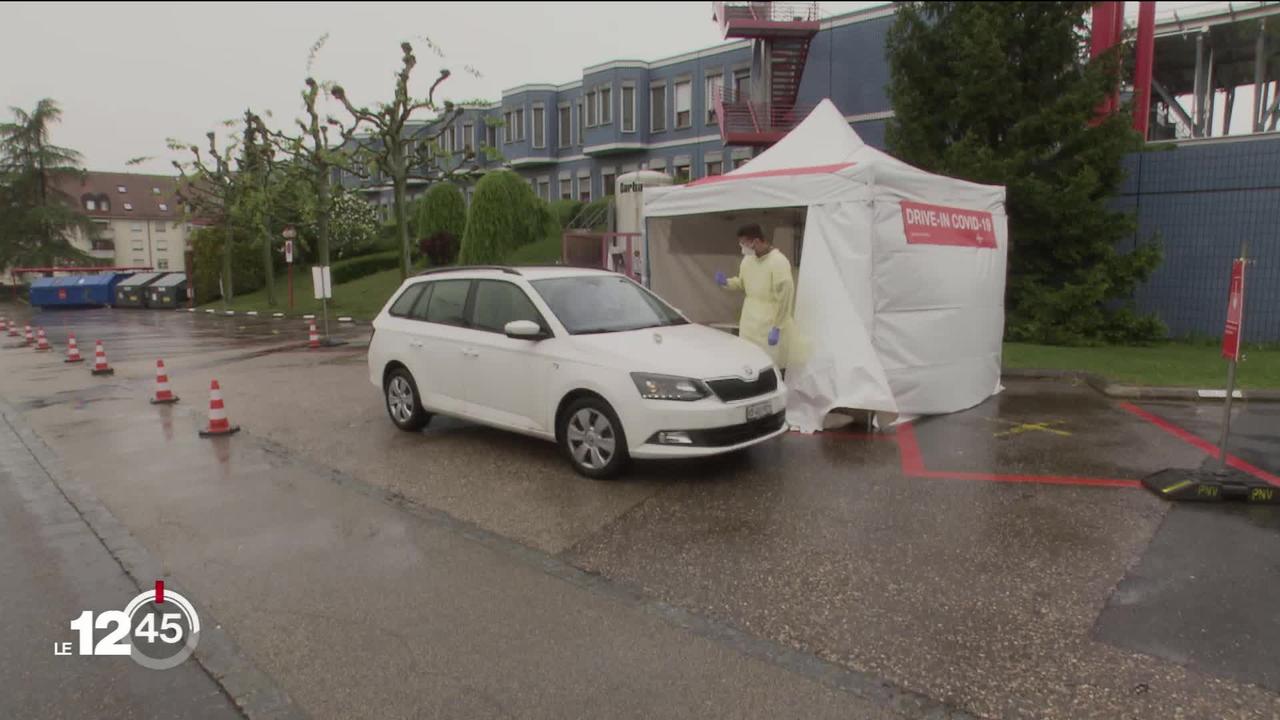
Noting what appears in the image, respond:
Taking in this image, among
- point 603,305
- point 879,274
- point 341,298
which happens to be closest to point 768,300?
point 879,274

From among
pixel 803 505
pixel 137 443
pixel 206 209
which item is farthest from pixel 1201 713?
pixel 206 209

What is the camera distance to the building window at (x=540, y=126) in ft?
146

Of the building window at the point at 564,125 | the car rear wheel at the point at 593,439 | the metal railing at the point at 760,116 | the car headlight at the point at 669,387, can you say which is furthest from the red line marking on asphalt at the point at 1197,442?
the building window at the point at 564,125

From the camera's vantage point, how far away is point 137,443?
28.1 ft

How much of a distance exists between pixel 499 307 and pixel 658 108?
108 ft

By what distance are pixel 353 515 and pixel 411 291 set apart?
132 inches

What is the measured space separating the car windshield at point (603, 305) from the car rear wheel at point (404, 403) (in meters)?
1.98

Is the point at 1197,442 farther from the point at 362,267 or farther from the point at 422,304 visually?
the point at 362,267

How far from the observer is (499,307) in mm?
7555

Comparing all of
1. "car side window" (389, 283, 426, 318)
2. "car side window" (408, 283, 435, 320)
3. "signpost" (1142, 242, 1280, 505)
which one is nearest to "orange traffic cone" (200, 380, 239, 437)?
"car side window" (389, 283, 426, 318)

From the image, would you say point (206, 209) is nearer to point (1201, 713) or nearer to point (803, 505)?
point (803, 505)

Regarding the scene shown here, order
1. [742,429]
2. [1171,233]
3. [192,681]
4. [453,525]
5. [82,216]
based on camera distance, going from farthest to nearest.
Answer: [82,216] → [1171,233] → [742,429] → [453,525] → [192,681]

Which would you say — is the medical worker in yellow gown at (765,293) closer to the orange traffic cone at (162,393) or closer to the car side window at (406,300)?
the car side window at (406,300)

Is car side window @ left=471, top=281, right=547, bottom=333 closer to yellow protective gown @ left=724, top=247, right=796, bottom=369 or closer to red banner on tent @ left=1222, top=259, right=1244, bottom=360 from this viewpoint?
yellow protective gown @ left=724, top=247, right=796, bottom=369
